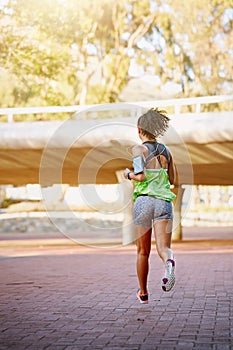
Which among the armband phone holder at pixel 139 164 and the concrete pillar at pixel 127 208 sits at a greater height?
the armband phone holder at pixel 139 164

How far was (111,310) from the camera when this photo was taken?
7328mm

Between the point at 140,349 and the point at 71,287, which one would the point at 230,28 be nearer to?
the point at 71,287

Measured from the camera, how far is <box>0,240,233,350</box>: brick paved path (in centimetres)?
551

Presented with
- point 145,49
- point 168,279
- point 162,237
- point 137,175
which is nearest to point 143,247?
point 162,237

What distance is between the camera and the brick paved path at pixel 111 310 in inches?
217

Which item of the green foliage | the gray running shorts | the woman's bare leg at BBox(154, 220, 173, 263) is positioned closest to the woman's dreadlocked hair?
the gray running shorts

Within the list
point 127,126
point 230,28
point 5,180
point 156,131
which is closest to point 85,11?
point 230,28

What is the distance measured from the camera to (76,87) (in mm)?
44531

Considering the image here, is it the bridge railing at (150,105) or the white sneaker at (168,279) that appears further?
the bridge railing at (150,105)

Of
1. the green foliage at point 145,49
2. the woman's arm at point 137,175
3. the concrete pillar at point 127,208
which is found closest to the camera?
the woman's arm at point 137,175

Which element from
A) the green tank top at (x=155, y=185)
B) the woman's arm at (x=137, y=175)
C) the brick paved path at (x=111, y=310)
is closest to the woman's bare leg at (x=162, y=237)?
the green tank top at (x=155, y=185)

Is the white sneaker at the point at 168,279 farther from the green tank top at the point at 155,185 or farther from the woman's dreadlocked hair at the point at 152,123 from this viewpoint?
the woman's dreadlocked hair at the point at 152,123

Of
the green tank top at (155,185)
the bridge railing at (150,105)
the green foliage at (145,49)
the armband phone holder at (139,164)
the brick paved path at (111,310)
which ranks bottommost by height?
the brick paved path at (111,310)

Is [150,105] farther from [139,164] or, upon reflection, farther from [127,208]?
[139,164]
